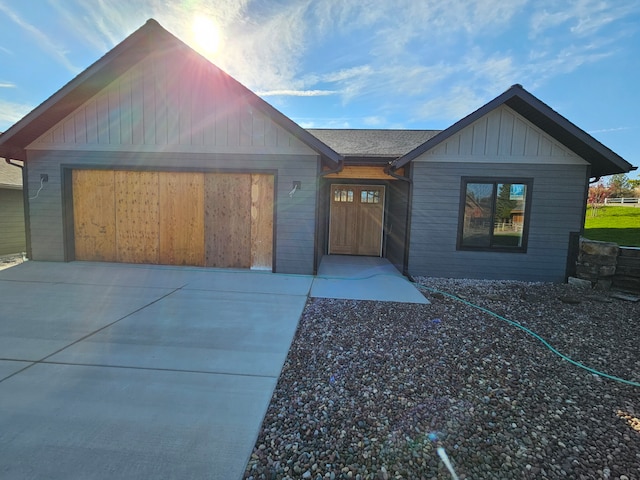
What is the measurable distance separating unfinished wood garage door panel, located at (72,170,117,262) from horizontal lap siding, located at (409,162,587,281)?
284 inches

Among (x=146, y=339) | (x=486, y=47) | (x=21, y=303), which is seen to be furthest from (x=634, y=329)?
(x=21, y=303)

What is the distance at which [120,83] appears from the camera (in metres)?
6.72

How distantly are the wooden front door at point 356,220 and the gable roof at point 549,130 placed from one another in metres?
2.72

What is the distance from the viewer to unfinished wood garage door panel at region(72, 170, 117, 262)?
7.19 metres

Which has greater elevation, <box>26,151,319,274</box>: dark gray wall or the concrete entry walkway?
<box>26,151,319,274</box>: dark gray wall

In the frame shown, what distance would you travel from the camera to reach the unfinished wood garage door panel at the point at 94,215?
283 inches

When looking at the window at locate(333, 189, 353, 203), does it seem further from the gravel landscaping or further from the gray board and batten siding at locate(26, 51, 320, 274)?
the gravel landscaping

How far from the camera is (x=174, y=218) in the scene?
7.12 meters

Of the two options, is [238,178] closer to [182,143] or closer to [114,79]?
[182,143]

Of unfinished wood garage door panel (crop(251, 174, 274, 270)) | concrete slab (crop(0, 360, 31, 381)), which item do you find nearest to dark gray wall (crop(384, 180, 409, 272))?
unfinished wood garage door panel (crop(251, 174, 274, 270))

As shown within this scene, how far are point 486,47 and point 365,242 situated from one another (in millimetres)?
6070

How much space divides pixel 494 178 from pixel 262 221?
210 inches

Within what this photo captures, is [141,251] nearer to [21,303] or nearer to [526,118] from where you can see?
[21,303]

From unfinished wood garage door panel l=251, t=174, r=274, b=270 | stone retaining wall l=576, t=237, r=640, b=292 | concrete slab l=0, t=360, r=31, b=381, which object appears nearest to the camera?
concrete slab l=0, t=360, r=31, b=381
